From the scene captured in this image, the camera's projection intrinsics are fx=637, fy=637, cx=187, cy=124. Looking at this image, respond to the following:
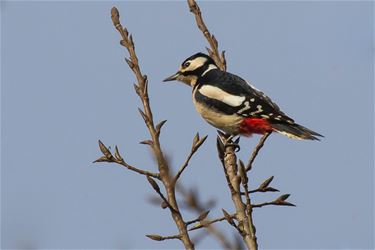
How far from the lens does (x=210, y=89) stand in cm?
580

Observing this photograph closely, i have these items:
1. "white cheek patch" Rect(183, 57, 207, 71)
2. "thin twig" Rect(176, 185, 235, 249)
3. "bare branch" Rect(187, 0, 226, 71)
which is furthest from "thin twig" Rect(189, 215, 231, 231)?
"white cheek patch" Rect(183, 57, 207, 71)

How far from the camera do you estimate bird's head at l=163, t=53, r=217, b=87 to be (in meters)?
6.23

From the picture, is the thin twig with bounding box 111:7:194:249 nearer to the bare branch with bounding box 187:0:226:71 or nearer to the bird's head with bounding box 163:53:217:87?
the bare branch with bounding box 187:0:226:71

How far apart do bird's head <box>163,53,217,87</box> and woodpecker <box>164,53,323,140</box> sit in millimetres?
39

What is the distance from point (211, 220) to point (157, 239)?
0.72ft

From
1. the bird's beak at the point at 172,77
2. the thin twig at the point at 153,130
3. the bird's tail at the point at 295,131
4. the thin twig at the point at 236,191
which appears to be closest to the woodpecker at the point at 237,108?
the bird's tail at the point at 295,131

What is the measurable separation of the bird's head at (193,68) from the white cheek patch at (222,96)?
0.37 meters

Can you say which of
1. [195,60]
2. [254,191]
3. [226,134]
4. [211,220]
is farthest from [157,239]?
[195,60]

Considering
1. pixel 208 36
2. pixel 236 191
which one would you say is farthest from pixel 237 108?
pixel 236 191

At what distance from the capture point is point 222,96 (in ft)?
18.9

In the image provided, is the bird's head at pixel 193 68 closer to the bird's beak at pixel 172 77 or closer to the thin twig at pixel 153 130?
the bird's beak at pixel 172 77

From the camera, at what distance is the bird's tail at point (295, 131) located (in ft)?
17.0

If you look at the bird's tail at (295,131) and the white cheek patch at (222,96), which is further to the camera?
the white cheek patch at (222,96)

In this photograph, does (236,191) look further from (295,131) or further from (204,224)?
(295,131)
